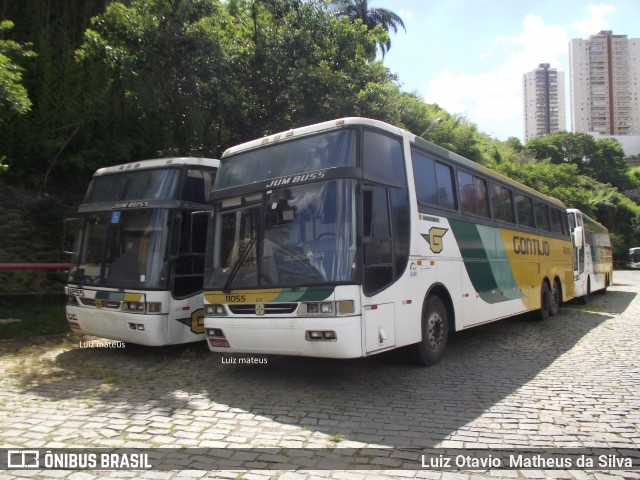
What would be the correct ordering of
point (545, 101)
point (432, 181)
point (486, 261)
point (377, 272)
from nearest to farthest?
point (377, 272) < point (432, 181) < point (486, 261) < point (545, 101)

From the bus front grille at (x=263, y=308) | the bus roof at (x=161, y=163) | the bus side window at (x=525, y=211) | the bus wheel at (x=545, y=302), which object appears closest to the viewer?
the bus front grille at (x=263, y=308)

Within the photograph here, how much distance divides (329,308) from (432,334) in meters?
2.35

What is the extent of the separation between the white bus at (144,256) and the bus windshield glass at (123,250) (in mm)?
16

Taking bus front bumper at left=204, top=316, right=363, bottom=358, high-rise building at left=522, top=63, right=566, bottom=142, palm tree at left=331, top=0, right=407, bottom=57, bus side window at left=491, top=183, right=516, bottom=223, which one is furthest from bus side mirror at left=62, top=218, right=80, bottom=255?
high-rise building at left=522, top=63, right=566, bottom=142

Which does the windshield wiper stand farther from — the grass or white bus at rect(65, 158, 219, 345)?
the grass

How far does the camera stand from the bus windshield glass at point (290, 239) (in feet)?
18.6

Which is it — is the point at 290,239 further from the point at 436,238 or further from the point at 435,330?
the point at 435,330

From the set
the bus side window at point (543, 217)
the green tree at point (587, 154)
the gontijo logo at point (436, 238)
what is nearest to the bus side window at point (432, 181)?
the gontijo logo at point (436, 238)

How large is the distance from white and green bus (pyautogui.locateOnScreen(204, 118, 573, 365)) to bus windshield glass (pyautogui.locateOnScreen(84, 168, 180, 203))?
124cm

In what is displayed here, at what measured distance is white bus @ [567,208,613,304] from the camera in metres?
16.8

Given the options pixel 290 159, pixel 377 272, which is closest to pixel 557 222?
pixel 377 272

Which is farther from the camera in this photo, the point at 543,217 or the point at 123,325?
the point at 543,217

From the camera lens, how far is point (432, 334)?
7195 millimetres

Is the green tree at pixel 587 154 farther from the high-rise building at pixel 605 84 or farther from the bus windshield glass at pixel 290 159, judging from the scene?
the bus windshield glass at pixel 290 159
